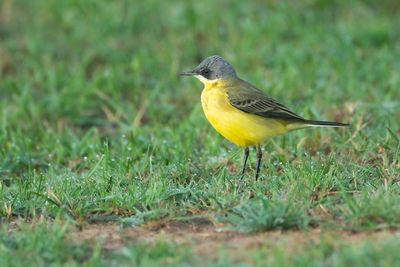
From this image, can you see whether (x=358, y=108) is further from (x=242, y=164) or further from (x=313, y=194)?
(x=313, y=194)

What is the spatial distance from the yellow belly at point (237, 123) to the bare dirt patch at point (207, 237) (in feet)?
4.46

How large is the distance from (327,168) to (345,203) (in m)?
0.91

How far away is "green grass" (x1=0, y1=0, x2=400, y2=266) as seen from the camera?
5773 millimetres

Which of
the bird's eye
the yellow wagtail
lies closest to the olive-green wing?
the yellow wagtail

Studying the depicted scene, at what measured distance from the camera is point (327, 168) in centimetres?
675

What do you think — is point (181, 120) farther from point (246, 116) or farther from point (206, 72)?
point (246, 116)

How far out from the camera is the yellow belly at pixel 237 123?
23.5 ft

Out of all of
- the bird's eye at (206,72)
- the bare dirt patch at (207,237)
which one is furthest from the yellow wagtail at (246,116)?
the bare dirt patch at (207,237)

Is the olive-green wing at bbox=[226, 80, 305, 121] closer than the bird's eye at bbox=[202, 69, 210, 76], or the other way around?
the olive-green wing at bbox=[226, 80, 305, 121]

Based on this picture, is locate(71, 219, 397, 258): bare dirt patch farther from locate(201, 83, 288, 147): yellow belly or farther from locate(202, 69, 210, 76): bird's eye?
locate(202, 69, 210, 76): bird's eye

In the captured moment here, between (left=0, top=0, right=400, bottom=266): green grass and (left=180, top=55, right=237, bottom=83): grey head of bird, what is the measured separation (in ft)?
2.46

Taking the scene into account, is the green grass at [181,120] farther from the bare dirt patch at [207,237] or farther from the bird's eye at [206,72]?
the bird's eye at [206,72]

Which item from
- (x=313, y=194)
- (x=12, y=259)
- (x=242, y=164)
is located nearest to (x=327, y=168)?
(x=313, y=194)

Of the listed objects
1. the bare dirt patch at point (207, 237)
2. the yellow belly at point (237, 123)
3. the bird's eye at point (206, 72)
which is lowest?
the bare dirt patch at point (207, 237)
